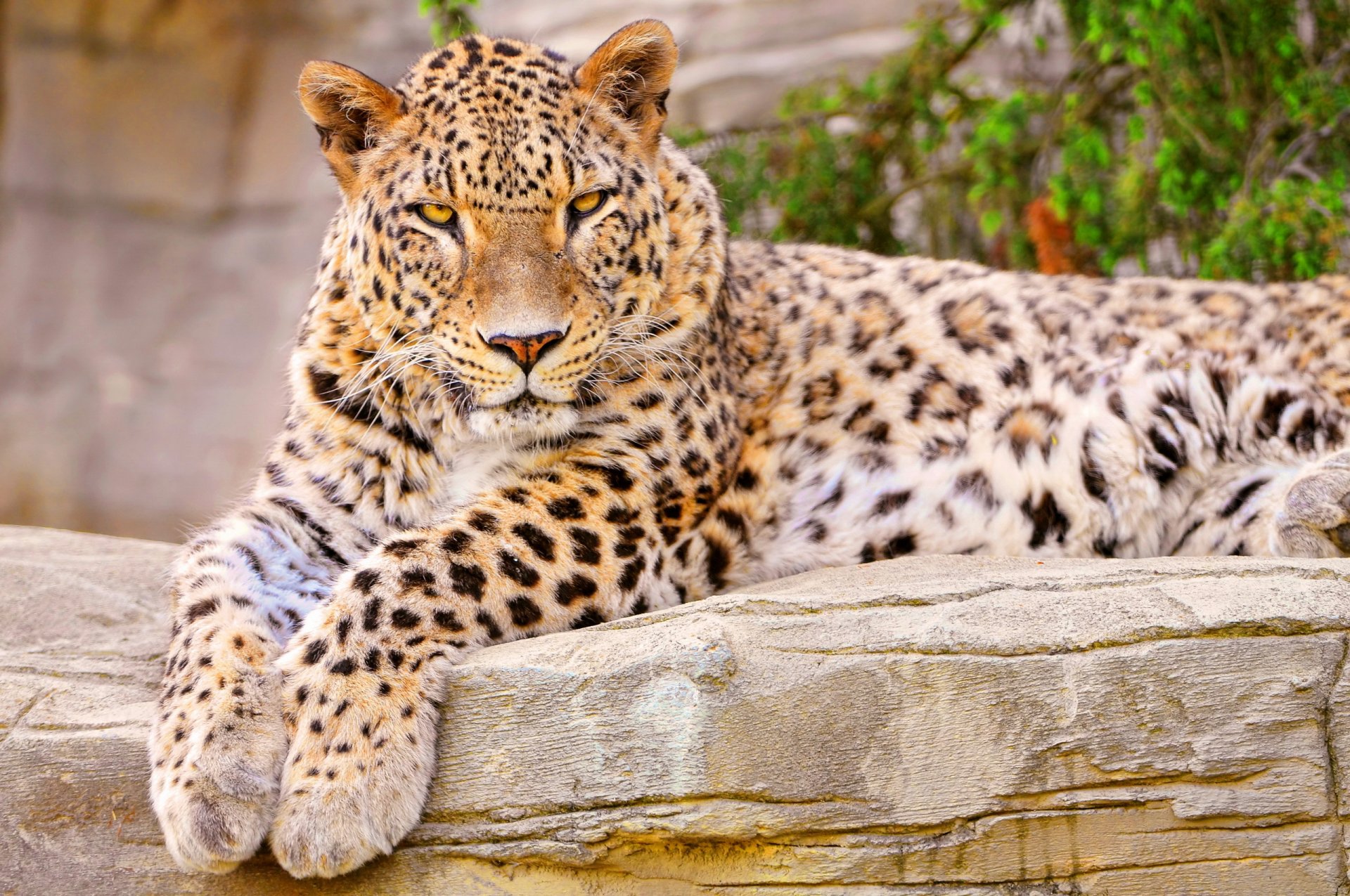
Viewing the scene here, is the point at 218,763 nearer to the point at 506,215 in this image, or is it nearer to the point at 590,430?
the point at 590,430

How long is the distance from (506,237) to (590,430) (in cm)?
67

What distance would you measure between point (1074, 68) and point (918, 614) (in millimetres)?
5843

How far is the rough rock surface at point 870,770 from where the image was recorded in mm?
3318

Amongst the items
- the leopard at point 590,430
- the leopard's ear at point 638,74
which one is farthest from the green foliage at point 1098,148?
the leopard's ear at point 638,74

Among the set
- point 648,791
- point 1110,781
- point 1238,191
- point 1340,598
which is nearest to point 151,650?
point 648,791

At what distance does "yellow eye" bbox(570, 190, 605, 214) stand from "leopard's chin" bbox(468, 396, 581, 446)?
65cm

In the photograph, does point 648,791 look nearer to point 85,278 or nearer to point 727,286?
point 727,286

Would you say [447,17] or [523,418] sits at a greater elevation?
[447,17]

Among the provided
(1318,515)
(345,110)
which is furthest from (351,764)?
(1318,515)

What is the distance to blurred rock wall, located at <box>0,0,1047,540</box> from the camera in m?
12.7

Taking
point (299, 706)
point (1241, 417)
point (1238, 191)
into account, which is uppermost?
point (1238, 191)

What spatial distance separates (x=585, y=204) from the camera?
4391 mm

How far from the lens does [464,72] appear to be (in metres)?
4.54

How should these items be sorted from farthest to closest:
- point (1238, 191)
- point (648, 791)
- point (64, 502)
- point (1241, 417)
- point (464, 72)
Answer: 1. point (64, 502)
2. point (1238, 191)
3. point (1241, 417)
4. point (464, 72)
5. point (648, 791)
